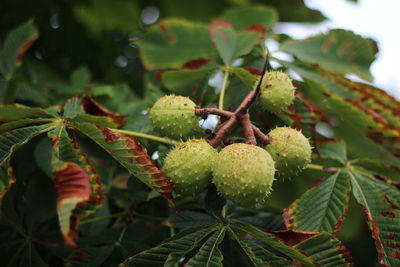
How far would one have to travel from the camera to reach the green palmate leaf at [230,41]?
5.35 feet

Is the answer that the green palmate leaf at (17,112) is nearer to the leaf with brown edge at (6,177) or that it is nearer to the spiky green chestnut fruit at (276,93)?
the leaf with brown edge at (6,177)

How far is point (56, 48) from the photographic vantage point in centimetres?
282

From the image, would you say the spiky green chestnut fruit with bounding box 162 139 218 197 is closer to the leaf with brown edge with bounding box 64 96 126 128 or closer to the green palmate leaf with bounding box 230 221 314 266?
the green palmate leaf with bounding box 230 221 314 266

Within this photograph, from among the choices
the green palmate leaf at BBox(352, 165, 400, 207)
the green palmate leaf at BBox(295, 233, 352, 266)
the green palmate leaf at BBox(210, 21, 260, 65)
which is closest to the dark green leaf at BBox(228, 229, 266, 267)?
the green palmate leaf at BBox(295, 233, 352, 266)

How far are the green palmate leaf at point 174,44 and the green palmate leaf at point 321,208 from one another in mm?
818

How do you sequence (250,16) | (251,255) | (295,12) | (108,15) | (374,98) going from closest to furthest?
(251,255) < (374,98) < (250,16) < (295,12) < (108,15)

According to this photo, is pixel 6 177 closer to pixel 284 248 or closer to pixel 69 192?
pixel 69 192

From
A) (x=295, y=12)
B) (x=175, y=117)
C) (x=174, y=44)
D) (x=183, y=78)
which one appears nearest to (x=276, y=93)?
(x=175, y=117)

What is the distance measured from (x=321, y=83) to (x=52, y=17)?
201 cm

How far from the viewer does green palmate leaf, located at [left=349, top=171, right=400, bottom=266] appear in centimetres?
115

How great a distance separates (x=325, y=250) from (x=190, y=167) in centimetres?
38

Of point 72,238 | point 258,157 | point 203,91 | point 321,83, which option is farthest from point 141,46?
point 72,238

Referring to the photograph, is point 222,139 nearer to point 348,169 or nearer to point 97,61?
point 348,169

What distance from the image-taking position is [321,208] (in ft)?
4.15
